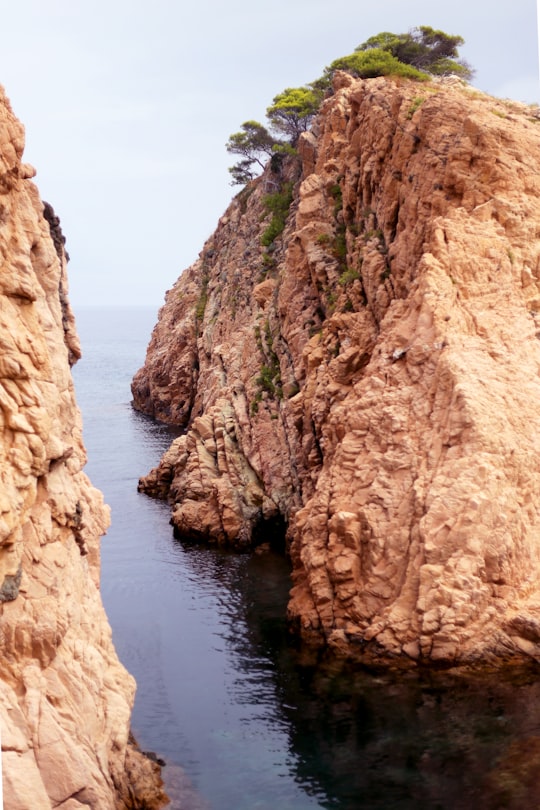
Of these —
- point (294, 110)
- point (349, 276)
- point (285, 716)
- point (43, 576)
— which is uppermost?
point (294, 110)

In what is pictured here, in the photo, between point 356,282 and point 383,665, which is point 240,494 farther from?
point 383,665

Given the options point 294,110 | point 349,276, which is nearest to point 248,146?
point 294,110

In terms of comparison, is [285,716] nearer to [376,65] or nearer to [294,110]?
[376,65]

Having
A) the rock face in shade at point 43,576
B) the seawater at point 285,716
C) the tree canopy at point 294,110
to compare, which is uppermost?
the tree canopy at point 294,110

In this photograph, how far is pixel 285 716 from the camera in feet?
91.4

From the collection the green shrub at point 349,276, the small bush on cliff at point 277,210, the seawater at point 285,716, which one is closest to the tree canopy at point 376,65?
the small bush on cliff at point 277,210

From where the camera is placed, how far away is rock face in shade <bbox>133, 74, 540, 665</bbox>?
29469 millimetres

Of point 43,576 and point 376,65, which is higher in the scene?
point 376,65

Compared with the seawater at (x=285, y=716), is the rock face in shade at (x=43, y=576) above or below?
above

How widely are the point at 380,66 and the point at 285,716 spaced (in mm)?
35500

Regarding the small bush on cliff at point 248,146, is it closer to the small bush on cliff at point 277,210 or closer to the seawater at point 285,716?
the small bush on cliff at point 277,210

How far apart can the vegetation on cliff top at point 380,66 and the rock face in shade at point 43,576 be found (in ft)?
106

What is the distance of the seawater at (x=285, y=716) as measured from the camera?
77.2 feet

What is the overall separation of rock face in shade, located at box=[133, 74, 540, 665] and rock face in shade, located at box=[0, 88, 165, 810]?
1113cm
